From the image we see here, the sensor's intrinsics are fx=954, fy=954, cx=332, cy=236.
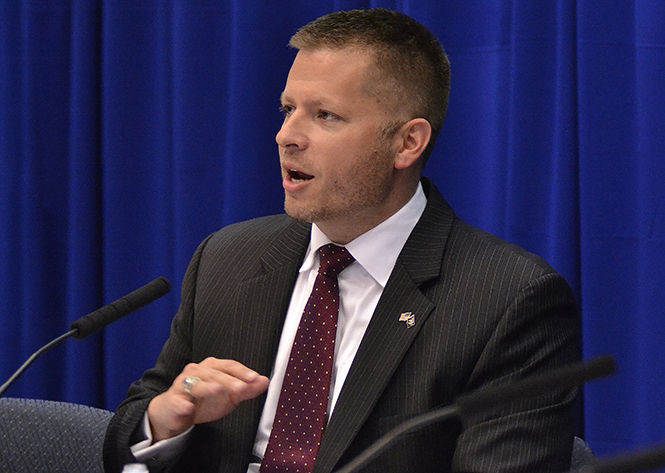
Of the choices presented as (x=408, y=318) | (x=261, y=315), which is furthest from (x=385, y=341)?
(x=261, y=315)

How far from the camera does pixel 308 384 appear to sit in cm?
197

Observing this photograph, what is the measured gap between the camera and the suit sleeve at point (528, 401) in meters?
1.74

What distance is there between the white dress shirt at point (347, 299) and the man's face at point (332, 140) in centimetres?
7

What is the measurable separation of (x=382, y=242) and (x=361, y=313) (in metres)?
0.17

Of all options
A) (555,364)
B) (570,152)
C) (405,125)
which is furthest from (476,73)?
(555,364)

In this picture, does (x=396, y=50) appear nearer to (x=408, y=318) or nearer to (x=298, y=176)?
(x=298, y=176)

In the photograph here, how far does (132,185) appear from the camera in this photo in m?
3.32

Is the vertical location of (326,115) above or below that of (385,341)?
above

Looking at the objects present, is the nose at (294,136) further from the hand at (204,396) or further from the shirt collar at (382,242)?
the hand at (204,396)

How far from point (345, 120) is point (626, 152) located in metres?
0.97

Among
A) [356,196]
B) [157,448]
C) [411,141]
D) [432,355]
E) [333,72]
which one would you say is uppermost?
[333,72]

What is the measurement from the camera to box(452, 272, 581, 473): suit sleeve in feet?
5.72

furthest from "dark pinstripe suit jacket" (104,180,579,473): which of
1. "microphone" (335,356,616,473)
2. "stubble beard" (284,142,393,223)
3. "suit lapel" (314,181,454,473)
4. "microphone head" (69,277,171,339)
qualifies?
"microphone" (335,356,616,473)

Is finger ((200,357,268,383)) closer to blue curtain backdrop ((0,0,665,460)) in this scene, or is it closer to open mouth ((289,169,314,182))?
open mouth ((289,169,314,182))
